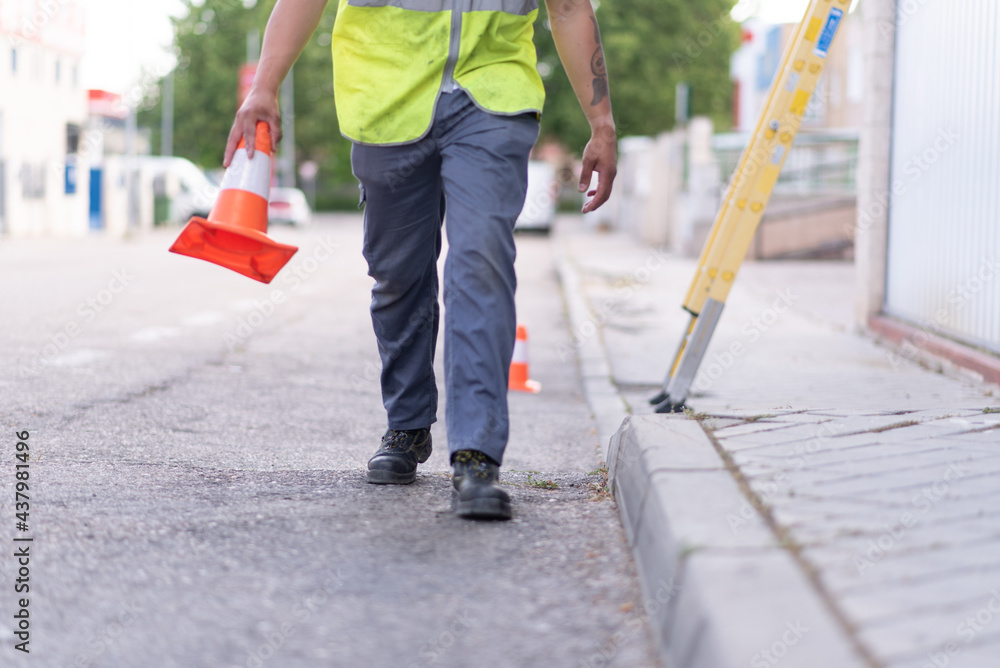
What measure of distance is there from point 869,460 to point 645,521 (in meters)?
0.71

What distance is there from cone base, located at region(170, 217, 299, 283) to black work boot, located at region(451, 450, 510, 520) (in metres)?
0.72

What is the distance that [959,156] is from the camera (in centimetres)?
700

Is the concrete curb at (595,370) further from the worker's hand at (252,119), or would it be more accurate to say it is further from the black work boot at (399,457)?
the worker's hand at (252,119)

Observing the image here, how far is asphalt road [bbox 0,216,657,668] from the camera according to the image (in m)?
2.40

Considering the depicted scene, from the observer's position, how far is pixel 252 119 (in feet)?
11.8

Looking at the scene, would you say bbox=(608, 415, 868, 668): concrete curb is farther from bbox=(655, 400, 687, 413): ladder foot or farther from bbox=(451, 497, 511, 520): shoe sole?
bbox=(655, 400, 687, 413): ladder foot

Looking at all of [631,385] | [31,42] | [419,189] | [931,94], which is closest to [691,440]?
[419,189]
